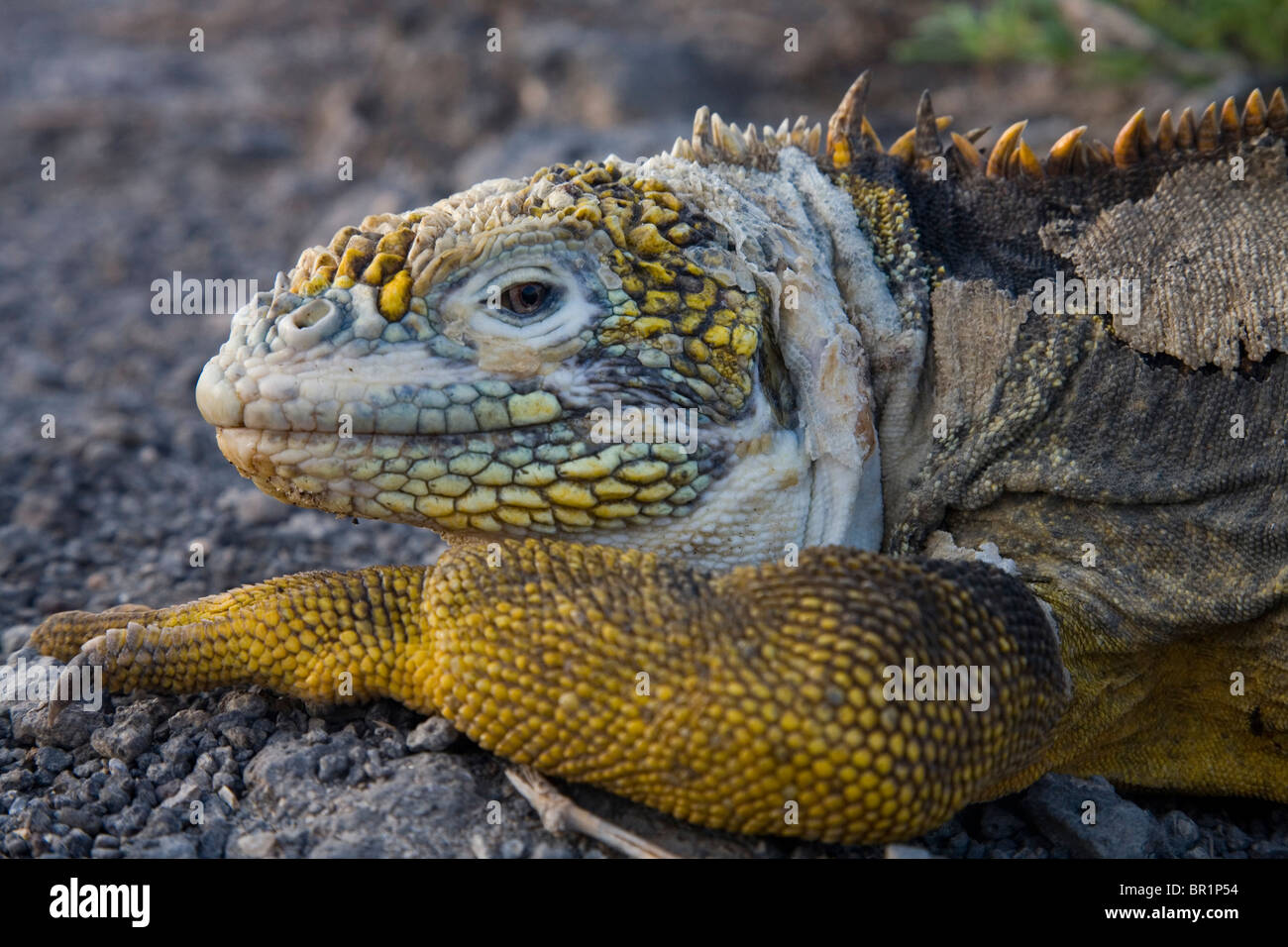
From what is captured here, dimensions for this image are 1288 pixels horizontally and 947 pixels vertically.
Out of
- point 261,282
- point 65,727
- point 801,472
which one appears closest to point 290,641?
point 65,727

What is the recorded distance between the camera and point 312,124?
1558 centimetres

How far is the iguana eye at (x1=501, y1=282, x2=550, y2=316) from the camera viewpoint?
4395 mm

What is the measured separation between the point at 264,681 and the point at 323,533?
312 centimetres

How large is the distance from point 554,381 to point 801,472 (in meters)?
0.94

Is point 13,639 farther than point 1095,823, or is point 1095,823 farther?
point 13,639

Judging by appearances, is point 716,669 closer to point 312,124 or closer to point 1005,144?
point 1005,144

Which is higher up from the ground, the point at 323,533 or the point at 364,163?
the point at 364,163

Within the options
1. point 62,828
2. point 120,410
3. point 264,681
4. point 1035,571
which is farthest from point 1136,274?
point 120,410

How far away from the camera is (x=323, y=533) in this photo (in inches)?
295

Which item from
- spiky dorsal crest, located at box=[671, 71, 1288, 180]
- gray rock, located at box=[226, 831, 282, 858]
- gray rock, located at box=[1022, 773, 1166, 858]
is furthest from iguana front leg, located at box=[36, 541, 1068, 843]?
spiky dorsal crest, located at box=[671, 71, 1288, 180]

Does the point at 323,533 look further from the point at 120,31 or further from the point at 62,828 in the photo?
the point at 120,31
